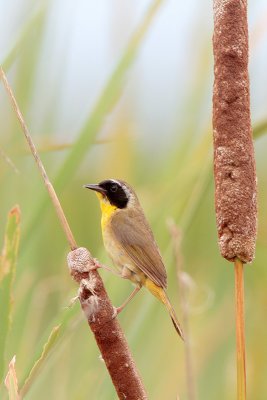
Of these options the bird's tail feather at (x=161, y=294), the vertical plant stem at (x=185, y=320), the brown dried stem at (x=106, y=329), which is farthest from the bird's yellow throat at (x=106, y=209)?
the brown dried stem at (x=106, y=329)

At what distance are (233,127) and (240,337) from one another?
11.5 inches

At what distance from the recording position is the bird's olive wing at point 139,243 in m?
2.38

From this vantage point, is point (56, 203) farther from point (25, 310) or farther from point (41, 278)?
point (41, 278)

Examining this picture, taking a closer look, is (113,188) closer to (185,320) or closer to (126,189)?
(126,189)

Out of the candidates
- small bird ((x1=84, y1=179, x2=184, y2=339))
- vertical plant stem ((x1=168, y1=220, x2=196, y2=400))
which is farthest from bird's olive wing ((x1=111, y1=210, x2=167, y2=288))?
vertical plant stem ((x1=168, y1=220, x2=196, y2=400))

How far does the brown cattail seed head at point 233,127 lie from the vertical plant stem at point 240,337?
6 cm

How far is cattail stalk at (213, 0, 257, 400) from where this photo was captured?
48.3 inches

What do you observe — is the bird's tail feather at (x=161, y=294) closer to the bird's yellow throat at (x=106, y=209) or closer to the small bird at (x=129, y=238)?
the small bird at (x=129, y=238)

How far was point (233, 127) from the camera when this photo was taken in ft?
4.03

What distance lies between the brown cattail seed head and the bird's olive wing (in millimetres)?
1069

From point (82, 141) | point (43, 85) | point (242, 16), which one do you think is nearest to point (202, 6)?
point (43, 85)

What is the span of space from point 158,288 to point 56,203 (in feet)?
3.33

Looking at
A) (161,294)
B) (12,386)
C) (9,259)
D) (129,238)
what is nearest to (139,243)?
(129,238)

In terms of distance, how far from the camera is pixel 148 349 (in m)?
2.45
